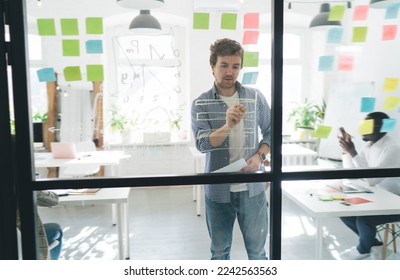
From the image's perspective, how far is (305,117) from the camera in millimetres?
4965

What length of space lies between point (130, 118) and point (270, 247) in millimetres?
3480

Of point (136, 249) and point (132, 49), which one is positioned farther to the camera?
point (132, 49)

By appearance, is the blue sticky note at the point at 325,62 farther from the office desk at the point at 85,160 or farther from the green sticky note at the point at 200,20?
the office desk at the point at 85,160

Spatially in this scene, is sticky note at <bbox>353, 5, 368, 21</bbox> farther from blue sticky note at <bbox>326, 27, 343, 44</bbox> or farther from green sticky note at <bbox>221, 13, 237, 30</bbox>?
green sticky note at <bbox>221, 13, 237, 30</bbox>

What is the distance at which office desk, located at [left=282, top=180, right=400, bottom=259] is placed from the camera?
1.99 m

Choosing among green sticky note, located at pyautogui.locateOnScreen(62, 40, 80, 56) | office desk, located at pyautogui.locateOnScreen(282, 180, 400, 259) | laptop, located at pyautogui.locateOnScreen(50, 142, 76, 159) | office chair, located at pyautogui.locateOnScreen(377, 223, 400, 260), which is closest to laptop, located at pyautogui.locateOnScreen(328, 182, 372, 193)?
office desk, located at pyautogui.locateOnScreen(282, 180, 400, 259)

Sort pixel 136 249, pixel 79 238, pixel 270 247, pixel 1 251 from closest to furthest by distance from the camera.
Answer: pixel 1 251 < pixel 270 247 < pixel 136 249 < pixel 79 238

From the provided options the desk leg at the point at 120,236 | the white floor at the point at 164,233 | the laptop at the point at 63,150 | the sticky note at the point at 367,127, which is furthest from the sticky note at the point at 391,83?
the laptop at the point at 63,150

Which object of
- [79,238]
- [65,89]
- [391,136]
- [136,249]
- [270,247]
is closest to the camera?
[270,247]

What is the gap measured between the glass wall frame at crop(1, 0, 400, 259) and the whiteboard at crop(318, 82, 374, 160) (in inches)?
112

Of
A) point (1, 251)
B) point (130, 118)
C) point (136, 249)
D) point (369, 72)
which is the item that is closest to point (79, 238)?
point (136, 249)

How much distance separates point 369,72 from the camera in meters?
3.97
